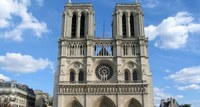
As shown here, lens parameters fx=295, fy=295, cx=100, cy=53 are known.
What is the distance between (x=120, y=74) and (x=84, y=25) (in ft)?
41.1

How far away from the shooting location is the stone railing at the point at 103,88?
169 feet

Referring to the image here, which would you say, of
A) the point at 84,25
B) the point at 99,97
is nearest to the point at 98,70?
the point at 99,97

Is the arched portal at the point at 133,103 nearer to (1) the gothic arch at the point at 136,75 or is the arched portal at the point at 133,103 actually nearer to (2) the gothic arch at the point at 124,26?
(1) the gothic arch at the point at 136,75

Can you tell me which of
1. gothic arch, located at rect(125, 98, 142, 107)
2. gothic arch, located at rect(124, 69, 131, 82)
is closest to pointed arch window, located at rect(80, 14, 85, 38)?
gothic arch, located at rect(124, 69, 131, 82)

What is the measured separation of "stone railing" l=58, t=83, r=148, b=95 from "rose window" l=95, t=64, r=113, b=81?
269 cm

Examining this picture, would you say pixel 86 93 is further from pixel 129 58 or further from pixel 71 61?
pixel 129 58

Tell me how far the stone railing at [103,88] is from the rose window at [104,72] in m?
2.69

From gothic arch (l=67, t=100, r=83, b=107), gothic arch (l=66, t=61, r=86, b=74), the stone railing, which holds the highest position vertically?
gothic arch (l=66, t=61, r=86, b=74)

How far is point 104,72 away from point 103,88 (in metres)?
3.99

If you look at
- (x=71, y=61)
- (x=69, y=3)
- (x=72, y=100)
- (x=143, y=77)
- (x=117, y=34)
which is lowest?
(x=72, y=100)

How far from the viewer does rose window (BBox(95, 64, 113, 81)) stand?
54406 millimetres

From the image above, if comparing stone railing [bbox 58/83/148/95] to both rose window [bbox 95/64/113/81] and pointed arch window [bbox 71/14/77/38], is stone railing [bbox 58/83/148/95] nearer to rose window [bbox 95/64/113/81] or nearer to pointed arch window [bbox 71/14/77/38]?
rose window [bbox 95/64/113/81]

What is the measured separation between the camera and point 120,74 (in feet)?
175

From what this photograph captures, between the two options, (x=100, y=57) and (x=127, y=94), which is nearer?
(x=127, y=94)
